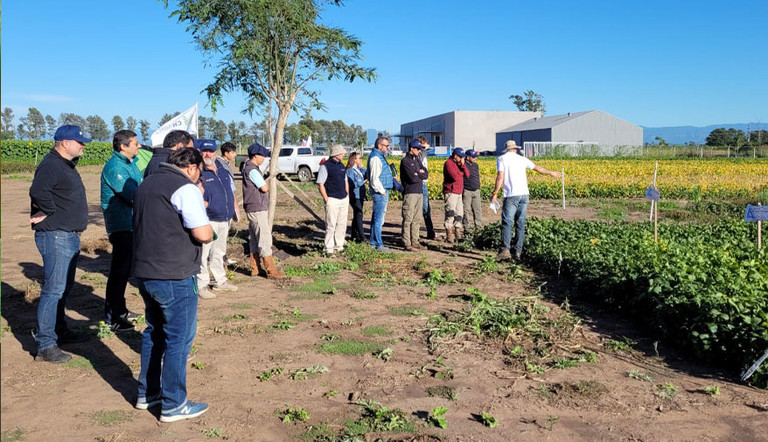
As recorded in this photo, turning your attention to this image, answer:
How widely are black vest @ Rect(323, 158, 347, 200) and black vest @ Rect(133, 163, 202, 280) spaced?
18.2 ft

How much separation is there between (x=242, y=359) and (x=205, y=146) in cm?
308

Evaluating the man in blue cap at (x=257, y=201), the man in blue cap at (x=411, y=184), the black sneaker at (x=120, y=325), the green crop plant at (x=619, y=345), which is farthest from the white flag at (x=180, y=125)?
the green crop plant at (x=619, y=345)

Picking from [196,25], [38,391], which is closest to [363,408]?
[38,391]

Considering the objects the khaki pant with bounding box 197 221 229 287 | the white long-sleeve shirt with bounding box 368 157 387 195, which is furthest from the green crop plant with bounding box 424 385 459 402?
the white long-sleeve shirt with bounding box 368 157 387 195

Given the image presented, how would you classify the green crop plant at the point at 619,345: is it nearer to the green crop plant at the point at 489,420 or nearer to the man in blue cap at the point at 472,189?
the green crop plant at the point at 489,420

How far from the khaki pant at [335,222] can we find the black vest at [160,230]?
5.67m

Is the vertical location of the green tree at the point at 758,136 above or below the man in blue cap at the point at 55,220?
above

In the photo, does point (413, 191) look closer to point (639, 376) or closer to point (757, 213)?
point (757, 213)

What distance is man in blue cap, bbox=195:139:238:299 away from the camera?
739 centimetres

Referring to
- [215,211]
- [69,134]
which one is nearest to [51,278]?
[69,134]

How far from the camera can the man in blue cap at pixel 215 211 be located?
739cm

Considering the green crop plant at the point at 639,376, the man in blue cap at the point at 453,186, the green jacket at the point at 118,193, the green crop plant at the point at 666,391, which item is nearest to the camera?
the green crop plant at the point at 666,391

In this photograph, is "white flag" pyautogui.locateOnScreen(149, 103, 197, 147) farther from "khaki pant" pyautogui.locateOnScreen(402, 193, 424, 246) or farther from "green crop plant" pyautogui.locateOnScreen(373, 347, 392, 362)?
"green crop plant" pyautogui.locateOnScreen(373, 347, 392, 362)

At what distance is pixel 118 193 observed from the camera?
605cm
